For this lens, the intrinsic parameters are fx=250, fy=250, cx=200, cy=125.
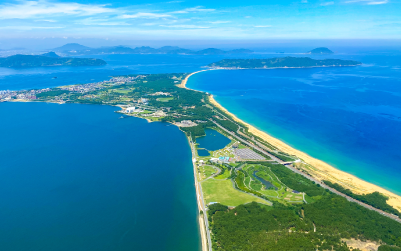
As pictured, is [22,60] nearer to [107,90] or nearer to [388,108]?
[107,90]

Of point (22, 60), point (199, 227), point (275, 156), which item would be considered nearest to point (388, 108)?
point (275, 156)

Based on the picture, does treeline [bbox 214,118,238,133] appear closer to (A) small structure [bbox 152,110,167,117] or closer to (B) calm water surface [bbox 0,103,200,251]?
(B) calm water surface [bbox 0,103,200,251]

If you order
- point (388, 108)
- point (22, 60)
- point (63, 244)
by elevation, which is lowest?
point (63, 244)

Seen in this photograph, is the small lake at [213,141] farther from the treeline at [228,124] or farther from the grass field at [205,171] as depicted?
the grass field at [205,171]

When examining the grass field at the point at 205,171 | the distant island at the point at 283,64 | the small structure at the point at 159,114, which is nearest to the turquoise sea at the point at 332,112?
the grass field at the point at 205,171

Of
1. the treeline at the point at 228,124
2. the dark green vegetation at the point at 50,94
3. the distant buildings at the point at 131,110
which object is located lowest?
the treeline at the point at 228,124

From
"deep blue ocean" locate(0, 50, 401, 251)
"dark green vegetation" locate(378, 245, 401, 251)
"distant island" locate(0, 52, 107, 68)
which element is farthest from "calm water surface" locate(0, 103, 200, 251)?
"distant island" locate(0, 52, 107, 68)
